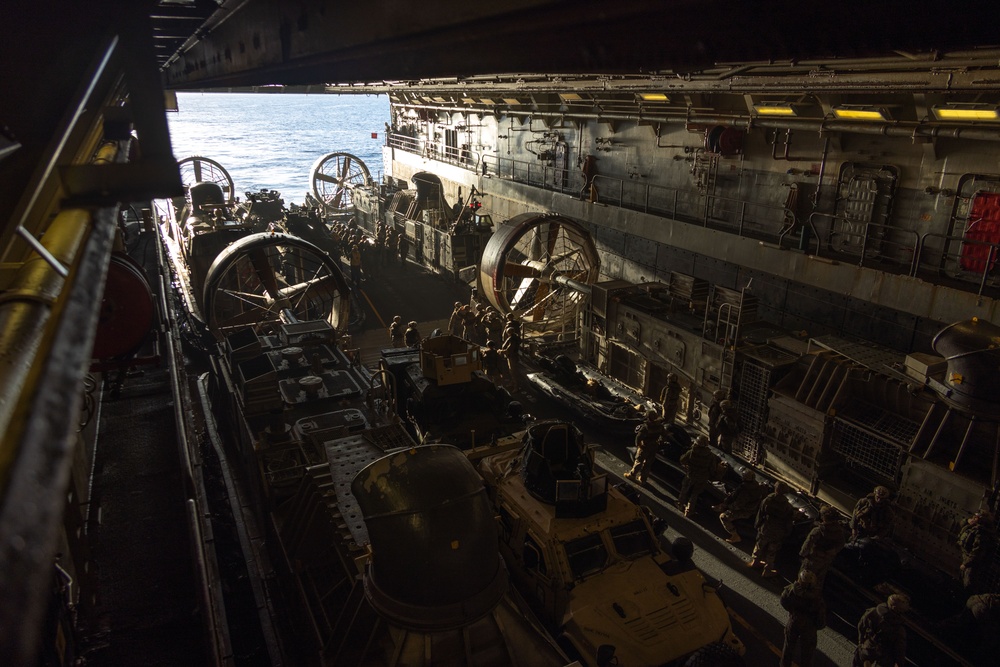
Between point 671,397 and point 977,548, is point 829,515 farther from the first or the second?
point 671,397

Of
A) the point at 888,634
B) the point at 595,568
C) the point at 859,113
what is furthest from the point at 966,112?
the point at 595,568

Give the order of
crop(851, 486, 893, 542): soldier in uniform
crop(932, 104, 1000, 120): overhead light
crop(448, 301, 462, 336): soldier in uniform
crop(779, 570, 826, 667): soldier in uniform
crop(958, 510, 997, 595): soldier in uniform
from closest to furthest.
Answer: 1. crop(779, 570, 826, 667): soldier in uniform
2. crop(958, 510, 997, 595): soldier in uniform
3. crop(851, 486, 893, 542): soldier in uniform
4. crop(932, 104, 1000, 120): overhead light
5. crop(448, 301, 462, 336): soldier in uniform

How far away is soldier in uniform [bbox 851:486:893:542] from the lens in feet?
27.4

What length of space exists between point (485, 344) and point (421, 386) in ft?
17.6

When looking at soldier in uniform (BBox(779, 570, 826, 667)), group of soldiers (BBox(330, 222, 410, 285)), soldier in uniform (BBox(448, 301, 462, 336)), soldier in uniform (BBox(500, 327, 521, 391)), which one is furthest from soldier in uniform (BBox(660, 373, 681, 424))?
group of soldiers (BBox(330, 222, 410, 285))

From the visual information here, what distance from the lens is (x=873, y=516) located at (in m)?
8.39

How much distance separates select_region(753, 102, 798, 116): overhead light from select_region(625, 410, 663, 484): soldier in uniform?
663cm

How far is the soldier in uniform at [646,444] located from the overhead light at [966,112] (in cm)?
610

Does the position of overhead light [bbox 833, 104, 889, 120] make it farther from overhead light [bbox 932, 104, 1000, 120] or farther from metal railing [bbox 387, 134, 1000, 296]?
metal railing [bbox 387, 134, 1000, 296]

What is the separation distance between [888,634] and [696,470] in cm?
326

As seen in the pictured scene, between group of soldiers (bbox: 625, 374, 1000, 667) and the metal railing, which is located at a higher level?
the metal railing

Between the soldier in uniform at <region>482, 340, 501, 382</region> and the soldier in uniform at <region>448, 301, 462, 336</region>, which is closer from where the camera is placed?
the soldier in uniform at <region>482, 340, 501, 382</region>

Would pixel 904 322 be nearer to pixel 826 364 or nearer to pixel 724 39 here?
pixel 826 364

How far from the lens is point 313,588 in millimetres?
6984
